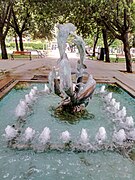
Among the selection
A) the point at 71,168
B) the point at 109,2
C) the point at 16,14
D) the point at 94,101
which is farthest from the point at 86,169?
the point at 16,14

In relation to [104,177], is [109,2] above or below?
above

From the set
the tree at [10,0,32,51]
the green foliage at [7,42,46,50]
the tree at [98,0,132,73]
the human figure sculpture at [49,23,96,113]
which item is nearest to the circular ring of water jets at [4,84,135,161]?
the human figure sculpture at [49,23,96,113]

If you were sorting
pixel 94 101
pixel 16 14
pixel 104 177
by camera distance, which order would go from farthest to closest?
pixel 16 14 < pixel 94 101 < pixel 104 177

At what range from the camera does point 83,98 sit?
711 cm

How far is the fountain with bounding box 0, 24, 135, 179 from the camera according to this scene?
455 centimetres

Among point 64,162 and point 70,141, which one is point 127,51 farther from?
point 64,162

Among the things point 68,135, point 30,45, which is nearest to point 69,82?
point 68,135

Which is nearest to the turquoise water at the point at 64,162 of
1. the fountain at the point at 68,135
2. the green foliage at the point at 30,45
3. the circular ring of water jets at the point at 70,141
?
the fountain at the point at 68,135

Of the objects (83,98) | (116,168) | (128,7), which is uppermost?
(128,7)

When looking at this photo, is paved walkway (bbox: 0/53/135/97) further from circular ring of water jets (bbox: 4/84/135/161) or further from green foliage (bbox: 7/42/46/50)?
green foliage (bbox: 7/42/46/50)

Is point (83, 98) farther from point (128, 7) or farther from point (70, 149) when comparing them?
point (128, 7)

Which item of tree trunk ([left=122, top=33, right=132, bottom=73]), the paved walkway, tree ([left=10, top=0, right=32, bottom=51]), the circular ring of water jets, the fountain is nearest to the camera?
the fountain

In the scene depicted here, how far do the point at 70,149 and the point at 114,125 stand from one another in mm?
1826

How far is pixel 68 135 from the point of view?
222 inches
